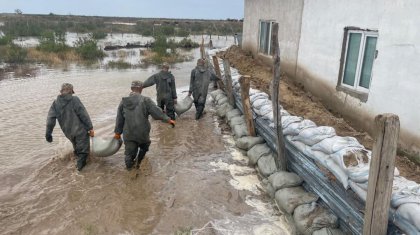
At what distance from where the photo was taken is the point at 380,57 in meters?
5.66

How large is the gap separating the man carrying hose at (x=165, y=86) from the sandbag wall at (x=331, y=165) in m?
2.63

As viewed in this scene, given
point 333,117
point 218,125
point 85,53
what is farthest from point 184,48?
point 333,117

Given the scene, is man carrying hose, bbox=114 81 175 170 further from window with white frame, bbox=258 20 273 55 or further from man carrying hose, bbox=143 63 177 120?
window with white frame, bbox=258 20 273 55

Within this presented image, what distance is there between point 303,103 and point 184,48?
25.1 m

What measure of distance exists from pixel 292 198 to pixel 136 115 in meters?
2.81

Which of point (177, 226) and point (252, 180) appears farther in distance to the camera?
point (252, 180)

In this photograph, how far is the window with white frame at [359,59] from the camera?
618 centimetres

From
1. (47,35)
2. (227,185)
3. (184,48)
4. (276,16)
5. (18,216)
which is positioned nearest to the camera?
(18,216)

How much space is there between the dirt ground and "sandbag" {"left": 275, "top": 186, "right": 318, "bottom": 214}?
1.28 meters

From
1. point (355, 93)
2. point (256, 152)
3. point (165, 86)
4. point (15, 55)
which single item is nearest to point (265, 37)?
point (165, 86)

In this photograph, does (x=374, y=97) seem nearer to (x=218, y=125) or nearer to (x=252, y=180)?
(x=252, y=180)

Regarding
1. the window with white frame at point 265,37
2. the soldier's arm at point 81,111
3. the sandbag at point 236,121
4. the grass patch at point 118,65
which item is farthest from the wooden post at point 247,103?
the grass patch at point 118,65

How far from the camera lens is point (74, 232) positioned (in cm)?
436

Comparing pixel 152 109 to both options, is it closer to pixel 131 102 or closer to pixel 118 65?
pixel 131 102
